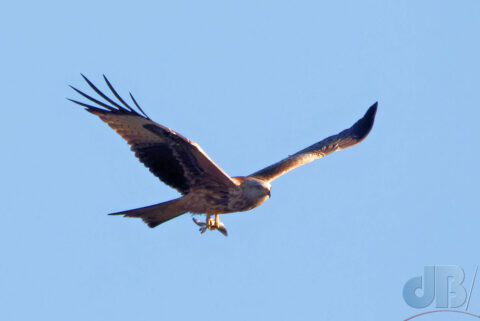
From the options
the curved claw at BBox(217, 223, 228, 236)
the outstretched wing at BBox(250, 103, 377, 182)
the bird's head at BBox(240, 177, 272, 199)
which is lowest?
the curved claw at BBox(217, 223, 228, 236)

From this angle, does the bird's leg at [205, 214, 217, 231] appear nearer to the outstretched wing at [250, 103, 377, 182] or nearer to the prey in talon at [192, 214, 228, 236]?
the prey in talon at [192, 214, 228, 236]

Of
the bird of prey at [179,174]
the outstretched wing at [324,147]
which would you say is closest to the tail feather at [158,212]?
the bird of prey at [179,174]

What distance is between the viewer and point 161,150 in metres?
9.03

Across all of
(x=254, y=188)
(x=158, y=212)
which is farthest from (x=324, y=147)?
(x=158, y=212)

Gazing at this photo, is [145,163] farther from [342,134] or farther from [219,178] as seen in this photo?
[342,134]

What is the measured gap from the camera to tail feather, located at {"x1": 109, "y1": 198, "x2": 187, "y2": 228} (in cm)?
904

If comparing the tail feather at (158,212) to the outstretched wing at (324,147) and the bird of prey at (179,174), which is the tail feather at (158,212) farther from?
the outstretched wing at (324,147)

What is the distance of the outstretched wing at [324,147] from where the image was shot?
1009 cm

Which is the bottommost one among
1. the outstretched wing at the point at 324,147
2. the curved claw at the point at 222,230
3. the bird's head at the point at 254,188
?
the curved claw at the point at 222,230

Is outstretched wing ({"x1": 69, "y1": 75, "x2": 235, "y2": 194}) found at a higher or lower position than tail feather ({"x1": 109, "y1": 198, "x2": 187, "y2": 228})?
higher

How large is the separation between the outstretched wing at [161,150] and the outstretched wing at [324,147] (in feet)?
2.98

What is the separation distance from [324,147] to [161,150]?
9.75 feet

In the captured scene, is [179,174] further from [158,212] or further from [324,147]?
[324,147]

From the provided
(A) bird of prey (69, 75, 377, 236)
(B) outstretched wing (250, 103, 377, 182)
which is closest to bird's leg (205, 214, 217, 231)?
(A) bird of prey (69, 75, 377, 236)
